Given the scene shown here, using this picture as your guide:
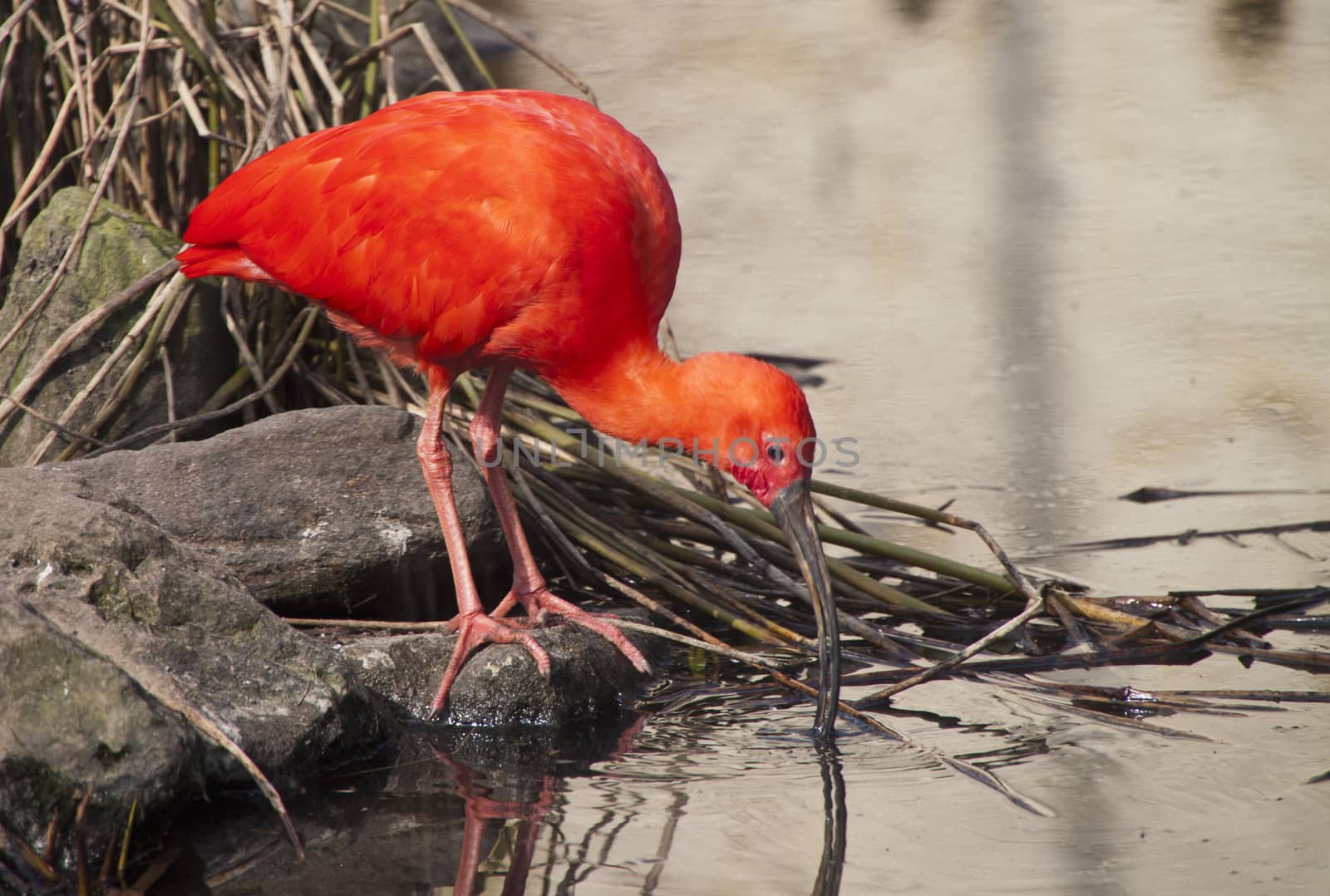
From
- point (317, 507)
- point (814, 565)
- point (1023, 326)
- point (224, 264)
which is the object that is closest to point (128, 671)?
point (317, 507)

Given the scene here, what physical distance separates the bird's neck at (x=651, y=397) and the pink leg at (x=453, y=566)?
350mm

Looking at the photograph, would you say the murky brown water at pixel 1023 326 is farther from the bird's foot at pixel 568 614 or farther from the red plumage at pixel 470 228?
the red plumage at pixel 470 228

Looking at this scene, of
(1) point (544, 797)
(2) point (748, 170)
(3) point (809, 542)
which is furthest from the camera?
(2) point (748, 170)

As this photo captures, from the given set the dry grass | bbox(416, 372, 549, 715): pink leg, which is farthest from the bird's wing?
the dry grass

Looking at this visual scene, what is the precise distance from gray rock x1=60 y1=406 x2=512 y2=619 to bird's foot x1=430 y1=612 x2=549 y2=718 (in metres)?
0.32

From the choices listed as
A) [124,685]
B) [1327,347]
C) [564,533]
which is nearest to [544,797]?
[124,685]

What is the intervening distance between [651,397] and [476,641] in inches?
27.8

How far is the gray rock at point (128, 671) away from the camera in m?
2.93

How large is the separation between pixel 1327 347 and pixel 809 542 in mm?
3594

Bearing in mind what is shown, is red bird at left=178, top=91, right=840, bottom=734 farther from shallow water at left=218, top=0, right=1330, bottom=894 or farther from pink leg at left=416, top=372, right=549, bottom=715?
shallow water at left=218, top=0, right=1330, bottom=894

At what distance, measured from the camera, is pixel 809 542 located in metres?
3.75

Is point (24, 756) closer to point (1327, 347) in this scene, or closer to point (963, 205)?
point (1327, 347)

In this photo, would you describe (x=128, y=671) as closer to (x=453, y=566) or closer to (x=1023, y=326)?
(x=453, y=566)

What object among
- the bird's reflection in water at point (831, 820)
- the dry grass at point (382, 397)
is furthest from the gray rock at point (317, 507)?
the bird's reflection in water at point (831, 820)
